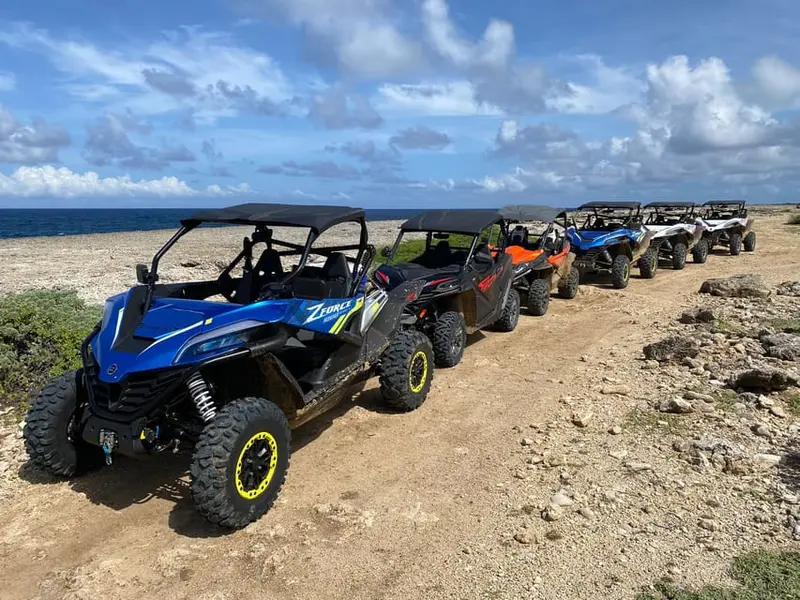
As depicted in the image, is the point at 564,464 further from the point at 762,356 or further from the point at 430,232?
the point at 430,232

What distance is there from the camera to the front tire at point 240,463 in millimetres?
3795

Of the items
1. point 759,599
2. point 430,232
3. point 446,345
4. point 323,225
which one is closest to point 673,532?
point 759,599

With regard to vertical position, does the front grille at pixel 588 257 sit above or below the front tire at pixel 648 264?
above

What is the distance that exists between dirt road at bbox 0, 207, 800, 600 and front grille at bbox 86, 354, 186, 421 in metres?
0.82

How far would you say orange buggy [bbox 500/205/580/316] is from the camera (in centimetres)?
1087

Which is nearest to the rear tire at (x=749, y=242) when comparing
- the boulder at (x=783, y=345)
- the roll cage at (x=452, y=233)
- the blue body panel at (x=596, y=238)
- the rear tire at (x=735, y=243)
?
the rear tire at (x=735, y=243)

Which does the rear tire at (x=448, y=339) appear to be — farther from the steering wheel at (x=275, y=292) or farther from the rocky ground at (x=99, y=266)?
the steering wheel at (x=275, y=292)

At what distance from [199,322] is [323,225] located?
1.37 metres

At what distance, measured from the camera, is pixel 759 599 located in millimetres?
3197

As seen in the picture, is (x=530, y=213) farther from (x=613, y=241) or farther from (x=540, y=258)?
(x=613, y=241)

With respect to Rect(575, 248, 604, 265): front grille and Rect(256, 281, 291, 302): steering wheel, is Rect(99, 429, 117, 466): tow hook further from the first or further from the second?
Rect(575, 248, 604, 265): front grille

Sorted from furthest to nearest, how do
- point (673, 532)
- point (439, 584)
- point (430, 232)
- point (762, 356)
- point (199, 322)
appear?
point (430, 232) < point (762, 356) < point (199, 322) < point (673, 532) < point (439, 584)

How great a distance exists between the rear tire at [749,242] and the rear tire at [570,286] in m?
11.5

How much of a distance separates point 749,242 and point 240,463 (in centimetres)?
2176
